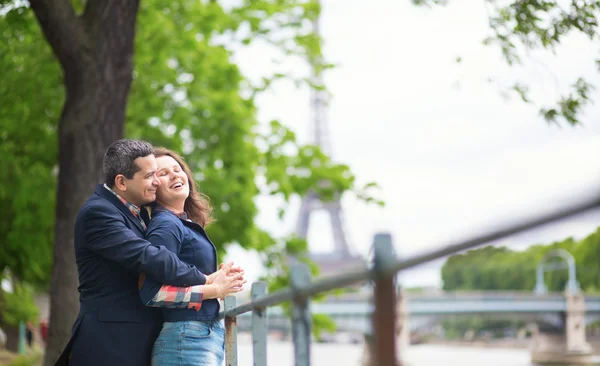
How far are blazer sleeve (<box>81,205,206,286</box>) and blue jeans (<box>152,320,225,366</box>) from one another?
0.56 ft

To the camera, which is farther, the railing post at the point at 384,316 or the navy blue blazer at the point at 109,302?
the navy blue blazer at the point at 109,302

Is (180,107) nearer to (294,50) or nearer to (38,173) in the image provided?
(38,173)

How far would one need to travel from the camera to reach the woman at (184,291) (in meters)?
3.17

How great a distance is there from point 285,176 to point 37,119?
4720 millimetres

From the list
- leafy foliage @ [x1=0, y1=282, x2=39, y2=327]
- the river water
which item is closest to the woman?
the river water

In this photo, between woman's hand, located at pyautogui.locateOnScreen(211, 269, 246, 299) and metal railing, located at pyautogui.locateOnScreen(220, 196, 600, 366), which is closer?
metal railing, located at pyautogui.locateOnScreen(220, 196, 600, 366)

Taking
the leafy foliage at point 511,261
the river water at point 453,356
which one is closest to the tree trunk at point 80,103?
the river water at point 453,356

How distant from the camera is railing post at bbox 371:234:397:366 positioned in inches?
54.7

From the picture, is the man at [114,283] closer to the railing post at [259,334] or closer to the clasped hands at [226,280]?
the clasped hands at [226,280]

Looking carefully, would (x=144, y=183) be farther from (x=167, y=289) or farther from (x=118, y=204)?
(x=167, y=289)

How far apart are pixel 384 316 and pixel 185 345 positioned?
1908 mm

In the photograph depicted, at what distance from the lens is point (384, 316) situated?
140 cm

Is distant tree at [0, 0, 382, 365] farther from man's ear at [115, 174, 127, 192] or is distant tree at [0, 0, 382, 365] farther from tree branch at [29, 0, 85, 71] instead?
man's ear at [115, 174, 127, 192]

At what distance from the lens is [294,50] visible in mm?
17859
